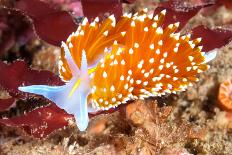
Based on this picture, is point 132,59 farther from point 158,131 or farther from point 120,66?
point 158,131

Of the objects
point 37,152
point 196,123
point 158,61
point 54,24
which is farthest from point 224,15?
point 37,152

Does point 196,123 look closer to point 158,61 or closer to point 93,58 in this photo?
point 158,61

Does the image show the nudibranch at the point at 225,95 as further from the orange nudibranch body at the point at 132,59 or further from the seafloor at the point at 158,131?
the orange nudibranch body at the point at 132,59

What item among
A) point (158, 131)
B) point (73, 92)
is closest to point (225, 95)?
point (158, 131)

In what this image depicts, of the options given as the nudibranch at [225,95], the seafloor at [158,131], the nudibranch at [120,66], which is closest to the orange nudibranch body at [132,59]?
the nudibranch at [120,66]

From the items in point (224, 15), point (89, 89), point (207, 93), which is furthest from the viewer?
point (224, 15)

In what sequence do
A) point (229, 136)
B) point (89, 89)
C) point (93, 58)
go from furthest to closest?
point (229, 136) → point (93, 58) → point (89, 89)
